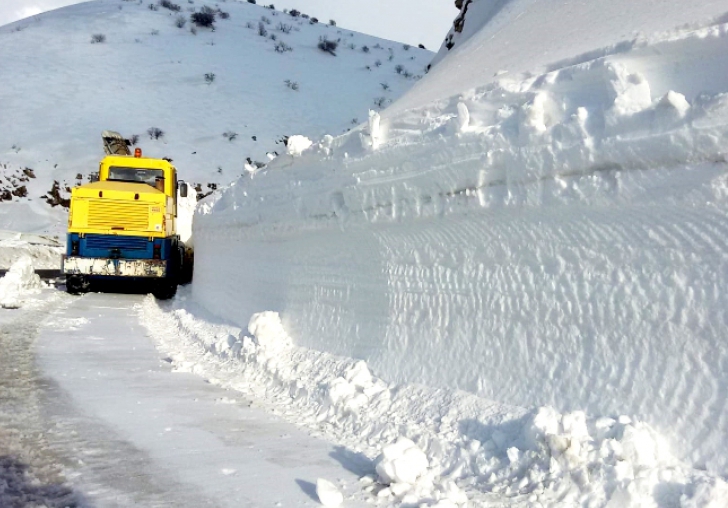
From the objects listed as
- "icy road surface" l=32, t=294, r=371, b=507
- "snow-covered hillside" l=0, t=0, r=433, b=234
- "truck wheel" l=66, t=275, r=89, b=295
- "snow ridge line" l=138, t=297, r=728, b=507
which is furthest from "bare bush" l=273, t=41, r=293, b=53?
"snow ridge line" l=138, t=297, r=728, b=507

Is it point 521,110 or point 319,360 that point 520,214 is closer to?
point 521,110

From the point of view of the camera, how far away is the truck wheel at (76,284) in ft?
45.7

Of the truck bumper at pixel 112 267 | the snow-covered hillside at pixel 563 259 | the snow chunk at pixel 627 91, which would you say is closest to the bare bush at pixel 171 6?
the truck bumper at pixel 112 267

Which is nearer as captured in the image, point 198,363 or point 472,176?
point 472,176

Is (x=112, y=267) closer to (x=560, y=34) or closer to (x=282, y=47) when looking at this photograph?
(x=560, y=34)

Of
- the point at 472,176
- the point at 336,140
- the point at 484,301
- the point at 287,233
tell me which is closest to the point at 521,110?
the point at 472,176

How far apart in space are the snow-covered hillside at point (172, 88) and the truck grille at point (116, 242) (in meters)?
14.0

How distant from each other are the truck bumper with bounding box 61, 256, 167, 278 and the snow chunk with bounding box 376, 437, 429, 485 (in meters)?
11.4

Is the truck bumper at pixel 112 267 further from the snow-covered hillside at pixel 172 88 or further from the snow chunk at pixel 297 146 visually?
the snow-covered hillside at pixel 172 88

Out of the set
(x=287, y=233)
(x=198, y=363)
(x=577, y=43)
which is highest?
(x=577, y=43)

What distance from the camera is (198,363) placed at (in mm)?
7023

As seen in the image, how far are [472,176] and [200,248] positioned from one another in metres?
8.86

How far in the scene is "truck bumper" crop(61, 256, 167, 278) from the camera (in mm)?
13703

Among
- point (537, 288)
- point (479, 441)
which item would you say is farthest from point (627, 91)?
point (479, 441)
